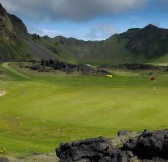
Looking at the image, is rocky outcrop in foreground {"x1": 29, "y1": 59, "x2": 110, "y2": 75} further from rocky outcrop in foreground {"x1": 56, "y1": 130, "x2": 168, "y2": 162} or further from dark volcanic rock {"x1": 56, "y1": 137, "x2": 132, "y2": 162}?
rocky outcrop in foreground {"x1": 56, "y1": 130, "x2": 168, "y2": 162}

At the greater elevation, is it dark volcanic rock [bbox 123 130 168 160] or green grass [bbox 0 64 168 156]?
dark volcanic rock [bbox 123 130 168 160]

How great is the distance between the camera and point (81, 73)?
154625 millimetres

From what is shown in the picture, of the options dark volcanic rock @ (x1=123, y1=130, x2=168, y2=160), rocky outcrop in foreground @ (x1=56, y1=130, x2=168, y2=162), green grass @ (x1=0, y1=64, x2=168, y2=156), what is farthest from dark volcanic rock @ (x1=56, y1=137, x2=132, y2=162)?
green grass @ (x1=0, y1=64, x2=168, y2=156)

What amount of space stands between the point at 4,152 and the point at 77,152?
739 centimetres

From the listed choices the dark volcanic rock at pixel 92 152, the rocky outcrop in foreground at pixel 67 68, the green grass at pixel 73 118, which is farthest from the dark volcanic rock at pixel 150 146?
the rocky outcrop in foreground at pixel 67 68

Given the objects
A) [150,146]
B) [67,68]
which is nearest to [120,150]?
[150,146]

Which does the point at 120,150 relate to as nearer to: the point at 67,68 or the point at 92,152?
the point at 92,152

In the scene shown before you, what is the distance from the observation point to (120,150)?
2355cm

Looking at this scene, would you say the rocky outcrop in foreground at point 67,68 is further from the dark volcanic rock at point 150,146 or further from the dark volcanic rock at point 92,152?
the dark volcanic rock at point 150,146

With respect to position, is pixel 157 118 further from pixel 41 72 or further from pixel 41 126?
pixel 41 72

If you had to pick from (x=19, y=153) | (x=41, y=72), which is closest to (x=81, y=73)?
(x=41, y=72)

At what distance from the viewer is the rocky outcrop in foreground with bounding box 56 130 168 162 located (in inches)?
886

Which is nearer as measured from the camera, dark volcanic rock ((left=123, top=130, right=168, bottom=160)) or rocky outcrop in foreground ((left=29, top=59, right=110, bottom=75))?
dark volcanic rock ((left=123, top=130, right=168, bottom=160))

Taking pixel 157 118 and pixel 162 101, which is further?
pixel 162 101
